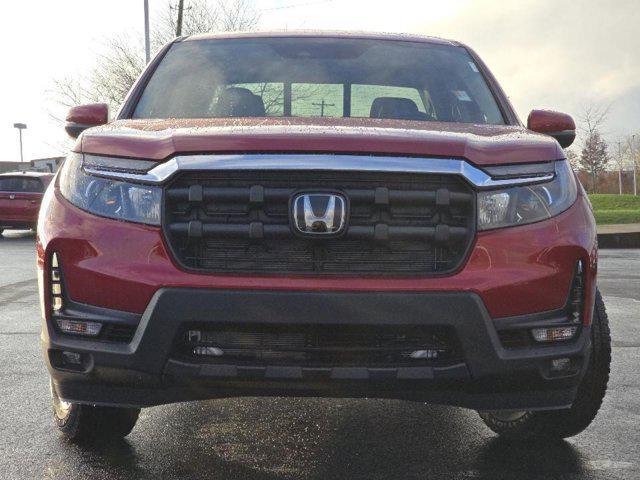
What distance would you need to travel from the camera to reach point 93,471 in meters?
3.52

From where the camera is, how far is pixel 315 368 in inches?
119

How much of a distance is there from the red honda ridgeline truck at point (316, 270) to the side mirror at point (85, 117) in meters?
0.97

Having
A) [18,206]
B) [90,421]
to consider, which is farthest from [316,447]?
[18,206]

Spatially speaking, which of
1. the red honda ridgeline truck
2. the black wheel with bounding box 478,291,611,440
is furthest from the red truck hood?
the black wheel with bounding box 478,291,611,440

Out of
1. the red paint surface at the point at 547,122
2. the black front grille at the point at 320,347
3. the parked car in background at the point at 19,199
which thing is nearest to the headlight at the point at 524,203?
the black front grille at the point at 320,347

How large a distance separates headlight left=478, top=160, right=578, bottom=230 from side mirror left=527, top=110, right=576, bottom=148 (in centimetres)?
98

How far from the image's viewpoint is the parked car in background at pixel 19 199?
21750 mm

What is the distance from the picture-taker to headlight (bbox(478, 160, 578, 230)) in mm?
3131

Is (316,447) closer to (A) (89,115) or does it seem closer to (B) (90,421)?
(B) (90,421)

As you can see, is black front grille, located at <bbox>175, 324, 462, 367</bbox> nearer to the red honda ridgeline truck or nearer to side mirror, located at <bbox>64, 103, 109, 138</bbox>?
the red honda ridgeline truck

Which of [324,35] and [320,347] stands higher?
[324,35]

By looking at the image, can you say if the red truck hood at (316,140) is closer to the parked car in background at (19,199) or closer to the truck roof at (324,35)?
the truck roof at (324,35)

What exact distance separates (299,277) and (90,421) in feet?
4.33

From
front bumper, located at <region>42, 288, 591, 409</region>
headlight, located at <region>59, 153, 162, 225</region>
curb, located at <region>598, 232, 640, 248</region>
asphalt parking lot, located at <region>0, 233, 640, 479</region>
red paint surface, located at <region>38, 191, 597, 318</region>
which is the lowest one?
curb, located at <region>598, 232, 640, 248</region>
